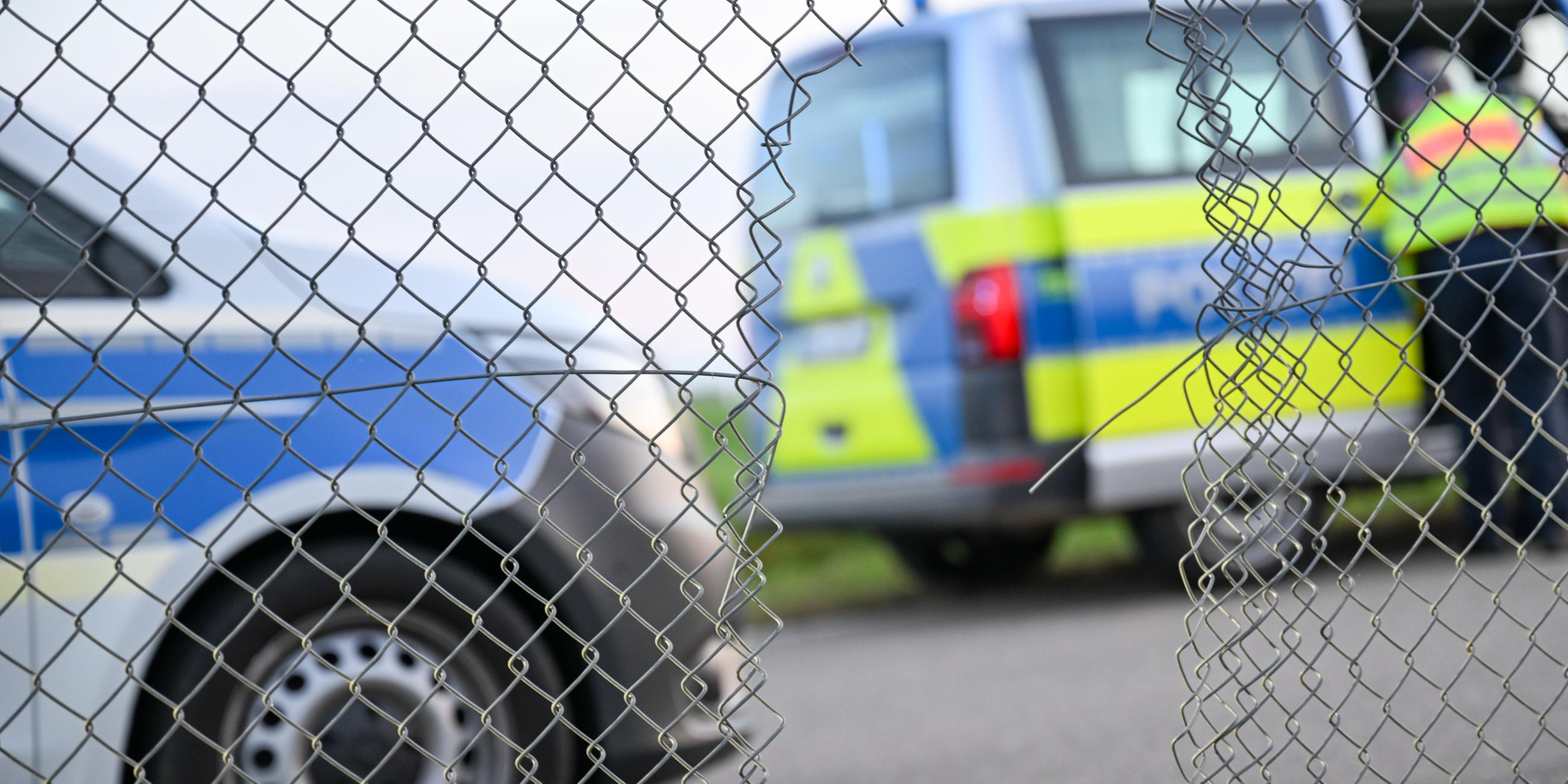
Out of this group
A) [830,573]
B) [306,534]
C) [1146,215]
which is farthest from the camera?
[830,573]

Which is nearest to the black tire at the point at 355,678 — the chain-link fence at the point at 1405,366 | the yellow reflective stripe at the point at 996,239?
the chain-link fence at the point at 1405,366

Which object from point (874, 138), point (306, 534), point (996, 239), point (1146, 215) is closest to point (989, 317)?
point (996, 239)

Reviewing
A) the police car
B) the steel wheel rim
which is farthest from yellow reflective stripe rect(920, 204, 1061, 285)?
the steel wheel rim

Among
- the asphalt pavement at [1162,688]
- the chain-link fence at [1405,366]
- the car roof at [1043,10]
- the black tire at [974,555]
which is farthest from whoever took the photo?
the black tire at [974,555]

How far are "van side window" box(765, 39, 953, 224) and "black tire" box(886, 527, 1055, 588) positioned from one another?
1611 millimetres

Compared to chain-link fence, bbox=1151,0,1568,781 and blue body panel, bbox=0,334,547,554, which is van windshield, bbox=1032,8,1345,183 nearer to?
chain-link fence, bbox=1151,0,1568,781

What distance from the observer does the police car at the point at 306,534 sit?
6.65 ft

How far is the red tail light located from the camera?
4723mm

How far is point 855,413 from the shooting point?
17.0 feet

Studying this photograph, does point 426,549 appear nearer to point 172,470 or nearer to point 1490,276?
point 172,470

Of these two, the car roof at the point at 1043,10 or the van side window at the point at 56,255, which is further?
the car roof at the point at 1043,10

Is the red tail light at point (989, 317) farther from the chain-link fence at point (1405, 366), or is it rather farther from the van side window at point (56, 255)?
the van side window at point (56, 255)

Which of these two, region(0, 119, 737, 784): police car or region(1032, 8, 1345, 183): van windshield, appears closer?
region(0, 119, 737, 784): police car

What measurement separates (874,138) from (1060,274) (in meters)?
0.98
